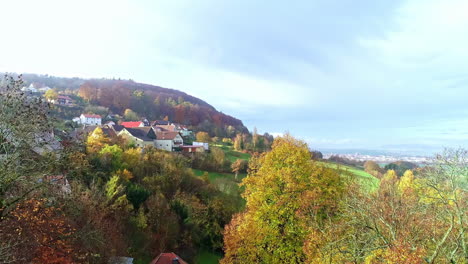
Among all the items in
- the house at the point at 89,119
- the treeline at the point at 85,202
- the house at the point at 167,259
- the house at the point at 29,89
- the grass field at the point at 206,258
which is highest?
the house at the point at 29,89

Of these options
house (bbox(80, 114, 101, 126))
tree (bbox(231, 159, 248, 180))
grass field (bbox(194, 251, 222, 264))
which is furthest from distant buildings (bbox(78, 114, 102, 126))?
grass field (bbox(194, 251, 222, 264))

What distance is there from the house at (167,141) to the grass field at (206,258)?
32.0 metres

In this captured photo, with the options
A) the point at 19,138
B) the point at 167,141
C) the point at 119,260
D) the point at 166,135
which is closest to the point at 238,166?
the point at 167,141

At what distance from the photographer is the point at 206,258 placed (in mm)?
25172

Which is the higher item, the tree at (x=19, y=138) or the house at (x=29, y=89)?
the house at (x=29, y=89)

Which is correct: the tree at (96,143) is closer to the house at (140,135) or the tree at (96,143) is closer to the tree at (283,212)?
the house at (140,135)

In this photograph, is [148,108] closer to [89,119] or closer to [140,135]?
[89,119]

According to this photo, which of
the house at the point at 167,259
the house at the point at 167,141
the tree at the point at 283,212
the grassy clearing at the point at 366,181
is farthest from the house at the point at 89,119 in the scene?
the tree at the point at 283,212

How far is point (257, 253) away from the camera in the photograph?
15344 mm

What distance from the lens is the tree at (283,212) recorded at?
50.3 feet

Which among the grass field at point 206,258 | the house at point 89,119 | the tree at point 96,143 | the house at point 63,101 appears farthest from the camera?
the house at point 63,101

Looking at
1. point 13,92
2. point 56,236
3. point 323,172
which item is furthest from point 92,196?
point 323,172

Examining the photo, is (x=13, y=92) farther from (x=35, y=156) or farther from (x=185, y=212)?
(x=185, y=212)

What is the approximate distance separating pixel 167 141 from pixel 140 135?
5.32 m
